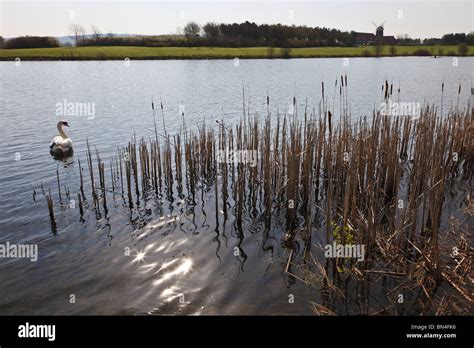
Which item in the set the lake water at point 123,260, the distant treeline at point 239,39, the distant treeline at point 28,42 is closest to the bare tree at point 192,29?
the distant treeline at point 239,39

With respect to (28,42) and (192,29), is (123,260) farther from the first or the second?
(192,29)

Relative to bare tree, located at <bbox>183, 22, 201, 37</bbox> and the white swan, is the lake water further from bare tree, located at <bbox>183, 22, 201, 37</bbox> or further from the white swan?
bare tree, located at <bbox>183, 22, 201, 37</bbox>

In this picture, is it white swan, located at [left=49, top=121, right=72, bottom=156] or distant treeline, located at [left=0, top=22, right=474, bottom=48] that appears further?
distant treeline, located at [left=0, top=22, right=474, bottom=48]

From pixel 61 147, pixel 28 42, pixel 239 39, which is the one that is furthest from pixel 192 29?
pixel 61 147

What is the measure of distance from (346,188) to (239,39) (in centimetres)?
8341

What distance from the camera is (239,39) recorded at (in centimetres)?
8312

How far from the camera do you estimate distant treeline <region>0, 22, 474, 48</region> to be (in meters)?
71.4

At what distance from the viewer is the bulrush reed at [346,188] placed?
562cm

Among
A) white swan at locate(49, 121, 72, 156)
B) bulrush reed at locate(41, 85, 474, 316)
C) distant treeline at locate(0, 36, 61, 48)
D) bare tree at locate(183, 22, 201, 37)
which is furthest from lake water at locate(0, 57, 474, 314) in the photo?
bare tree at locate(183, 22, 201, 37)

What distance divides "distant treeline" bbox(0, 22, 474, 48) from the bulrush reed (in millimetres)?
66142

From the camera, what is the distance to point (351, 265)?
5672 millimetres

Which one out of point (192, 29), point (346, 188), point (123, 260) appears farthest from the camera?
point (192, 29)
